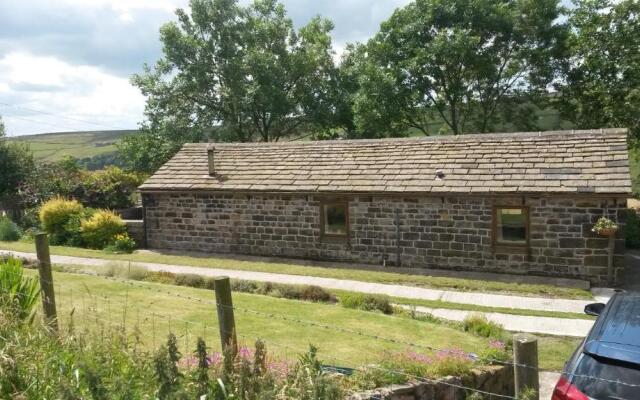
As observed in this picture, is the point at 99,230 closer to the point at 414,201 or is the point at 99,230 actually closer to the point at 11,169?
the point at 11,169

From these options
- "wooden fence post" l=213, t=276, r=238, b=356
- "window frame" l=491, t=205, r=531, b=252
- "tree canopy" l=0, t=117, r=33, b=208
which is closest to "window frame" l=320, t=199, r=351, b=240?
"window frame" l=491, t=205, r=531, b=252

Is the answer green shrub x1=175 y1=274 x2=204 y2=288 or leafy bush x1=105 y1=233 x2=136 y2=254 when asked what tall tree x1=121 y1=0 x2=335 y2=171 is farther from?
green shrub x1=175 y1=274 x2=204 y2=288

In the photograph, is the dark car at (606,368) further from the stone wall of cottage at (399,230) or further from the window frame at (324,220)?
the window frame at (324,220)

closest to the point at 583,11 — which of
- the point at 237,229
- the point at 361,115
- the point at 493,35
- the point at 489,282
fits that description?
the point at 493,35

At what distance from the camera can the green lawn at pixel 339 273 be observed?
13.5m

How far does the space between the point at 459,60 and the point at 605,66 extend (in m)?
7.01

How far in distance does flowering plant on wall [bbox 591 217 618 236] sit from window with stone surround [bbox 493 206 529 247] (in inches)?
75.5

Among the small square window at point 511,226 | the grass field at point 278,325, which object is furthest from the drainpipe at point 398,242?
the grass field at point 278,325

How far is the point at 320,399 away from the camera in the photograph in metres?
4.36

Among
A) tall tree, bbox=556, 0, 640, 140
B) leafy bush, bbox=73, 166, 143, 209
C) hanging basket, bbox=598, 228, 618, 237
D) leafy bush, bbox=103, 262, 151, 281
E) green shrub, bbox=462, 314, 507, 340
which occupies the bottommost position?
green shrub, bbox=462, 314, 507, 340

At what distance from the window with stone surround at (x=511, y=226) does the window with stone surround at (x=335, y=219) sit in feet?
16.2

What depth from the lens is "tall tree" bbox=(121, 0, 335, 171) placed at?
3300 centimetres

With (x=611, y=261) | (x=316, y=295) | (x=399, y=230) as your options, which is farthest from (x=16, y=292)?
(x=611, y=261)

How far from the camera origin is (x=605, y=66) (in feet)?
82.5
